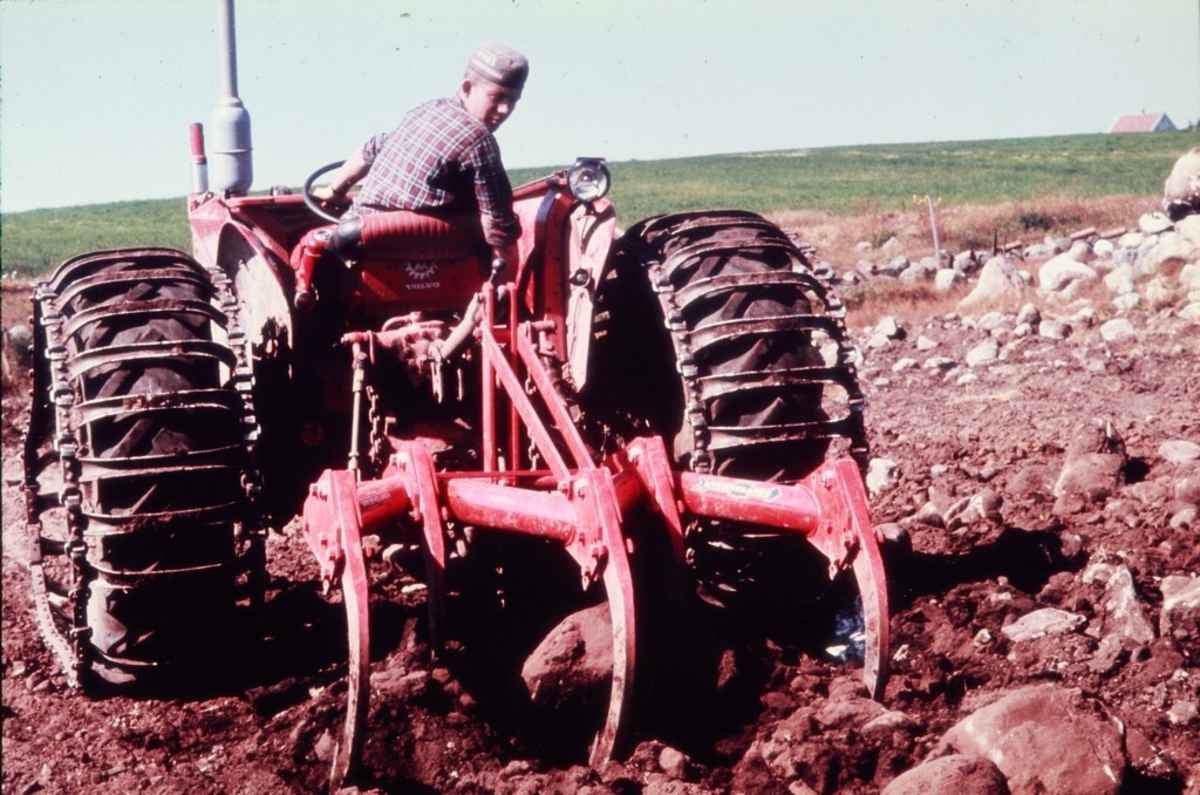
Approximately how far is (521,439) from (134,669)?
4.91ft

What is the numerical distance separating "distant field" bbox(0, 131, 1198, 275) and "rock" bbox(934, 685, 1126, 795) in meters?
30.9

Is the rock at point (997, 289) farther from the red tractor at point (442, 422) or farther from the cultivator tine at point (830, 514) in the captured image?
the cultivator tine at point (830, 514)

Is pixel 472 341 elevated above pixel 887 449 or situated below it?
above

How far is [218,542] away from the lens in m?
3.97

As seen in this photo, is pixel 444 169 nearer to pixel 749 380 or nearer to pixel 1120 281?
pixel 749 380

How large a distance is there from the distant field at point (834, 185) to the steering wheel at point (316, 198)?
95.2 feet

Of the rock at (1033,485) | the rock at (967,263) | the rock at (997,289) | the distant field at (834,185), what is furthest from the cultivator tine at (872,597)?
the distant field at (834,185)

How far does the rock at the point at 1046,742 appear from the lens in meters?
3.02

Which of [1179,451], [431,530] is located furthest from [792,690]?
[1179,451]

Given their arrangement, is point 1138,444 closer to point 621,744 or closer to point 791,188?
point 621,744

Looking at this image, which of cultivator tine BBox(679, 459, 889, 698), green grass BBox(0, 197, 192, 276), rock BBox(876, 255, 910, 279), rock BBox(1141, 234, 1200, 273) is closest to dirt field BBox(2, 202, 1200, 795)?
cultivator tine BBox(679, 459, 889, 698)

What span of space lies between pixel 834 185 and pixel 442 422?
161 feet

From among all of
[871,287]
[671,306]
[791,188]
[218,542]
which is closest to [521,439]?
[671,306]

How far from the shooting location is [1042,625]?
167 inches
